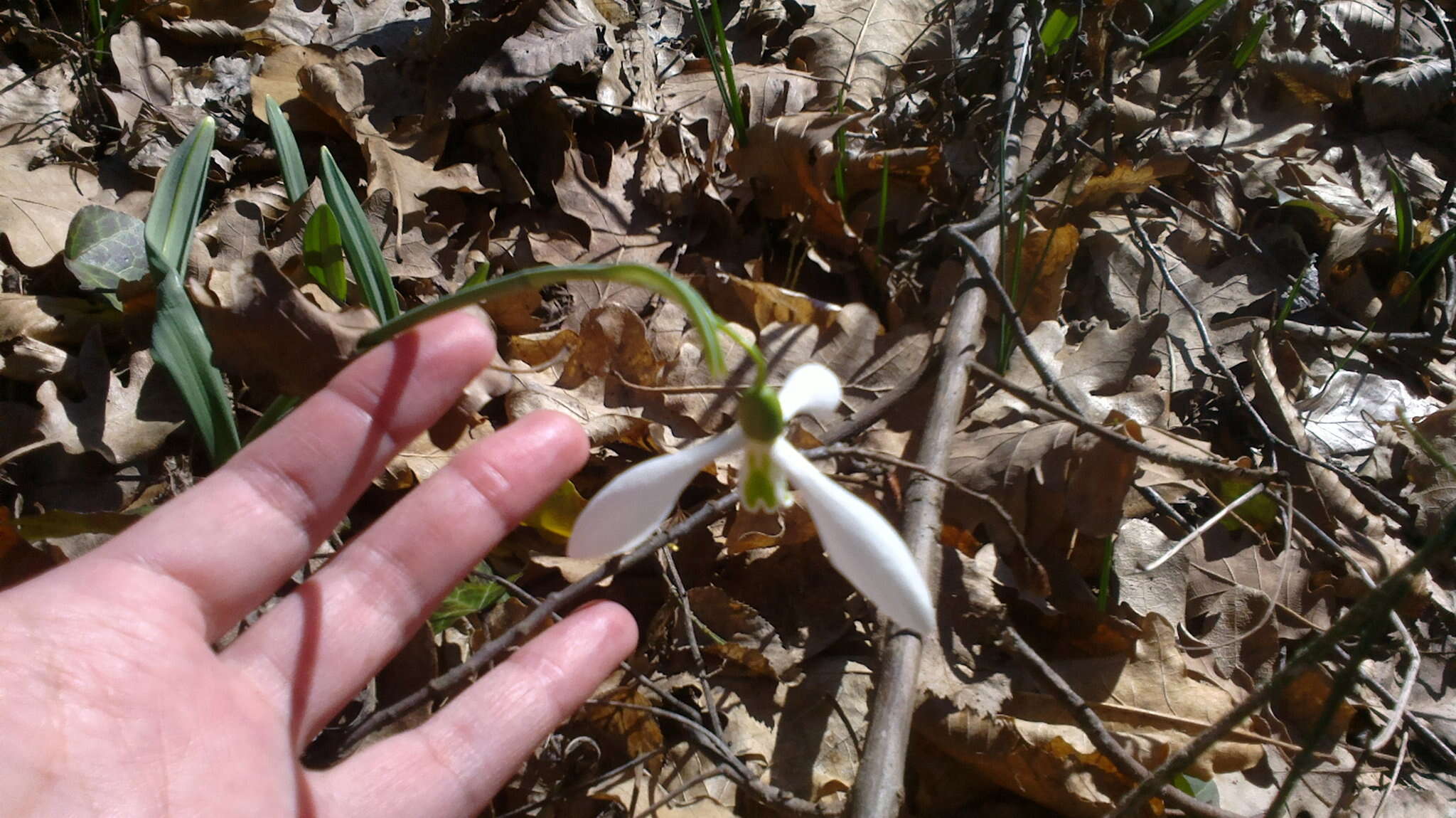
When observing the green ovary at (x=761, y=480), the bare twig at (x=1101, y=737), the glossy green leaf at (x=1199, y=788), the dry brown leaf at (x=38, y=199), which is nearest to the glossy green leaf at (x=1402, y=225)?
the glossy green leaf at (x=1199, y=788)

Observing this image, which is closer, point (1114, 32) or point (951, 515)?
point (951, 515)

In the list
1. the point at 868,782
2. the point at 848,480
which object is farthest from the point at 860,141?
the point at 868,782

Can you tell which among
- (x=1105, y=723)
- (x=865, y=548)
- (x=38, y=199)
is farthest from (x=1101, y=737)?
(x=38, y=199)

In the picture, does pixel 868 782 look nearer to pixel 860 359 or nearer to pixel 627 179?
pixel 860 359

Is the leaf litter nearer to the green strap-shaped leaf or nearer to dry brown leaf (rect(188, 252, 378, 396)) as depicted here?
dry brown leaf (rect(188, 252, 378, 396))

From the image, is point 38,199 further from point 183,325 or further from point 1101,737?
point 1101,737

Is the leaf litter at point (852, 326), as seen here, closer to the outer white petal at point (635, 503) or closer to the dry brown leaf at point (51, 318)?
the dry brown leaf at point (51, 318)
